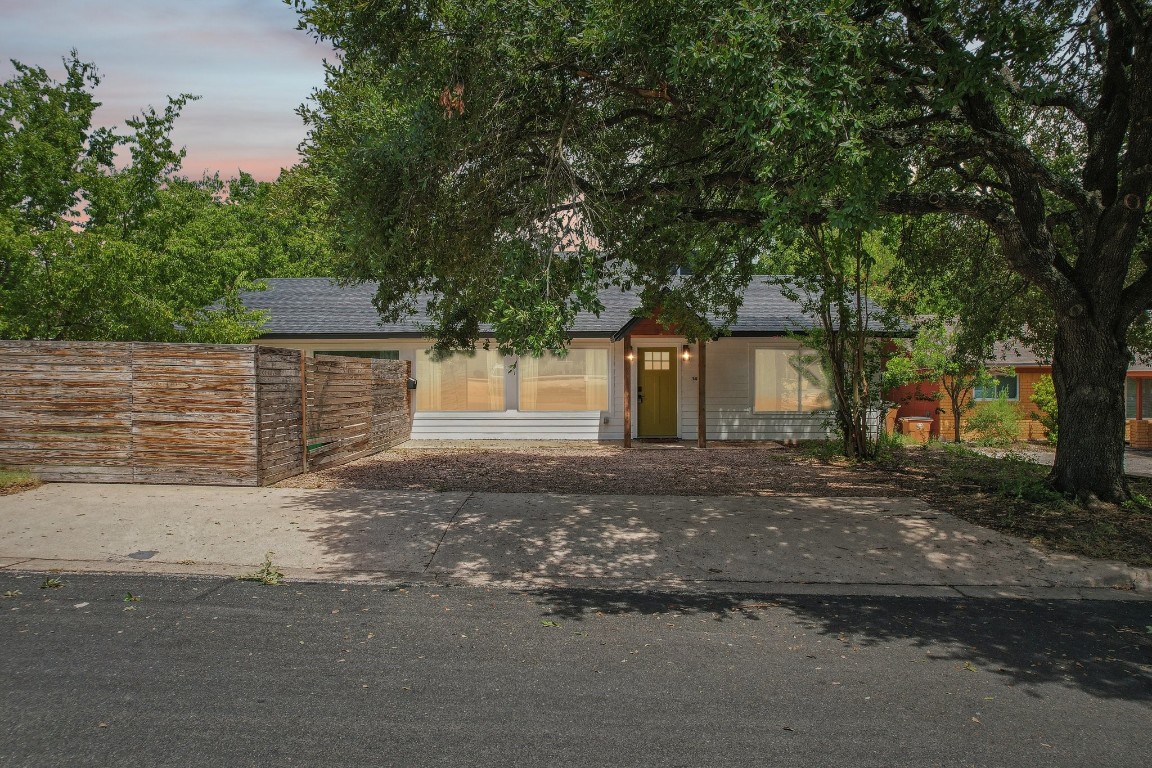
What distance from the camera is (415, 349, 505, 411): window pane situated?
56.8ft

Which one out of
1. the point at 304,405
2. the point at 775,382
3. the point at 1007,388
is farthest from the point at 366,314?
the point at 1007,388

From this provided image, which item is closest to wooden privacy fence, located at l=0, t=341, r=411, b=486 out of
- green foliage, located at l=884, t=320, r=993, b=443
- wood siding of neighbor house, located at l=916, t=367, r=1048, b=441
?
green foliage, located at l=884, t=320, r=993, b=443

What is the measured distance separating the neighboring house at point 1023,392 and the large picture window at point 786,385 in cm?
536

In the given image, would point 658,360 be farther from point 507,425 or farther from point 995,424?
point 995,424

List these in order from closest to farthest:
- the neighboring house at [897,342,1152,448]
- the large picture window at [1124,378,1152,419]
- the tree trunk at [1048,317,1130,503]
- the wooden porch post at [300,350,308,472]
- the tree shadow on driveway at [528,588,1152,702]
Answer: the tree shadow on driveway at [528,588,1152,702] < the tree trunk at [1048,317,1130,503] < the wooden porch post at [300,350,308,472] < the neighboring house at [897,342,1152,448] < the large picture window at [1124,378,1152,419]

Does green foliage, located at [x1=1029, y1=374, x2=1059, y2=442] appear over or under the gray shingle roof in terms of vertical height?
under

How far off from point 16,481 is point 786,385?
46.9 feet

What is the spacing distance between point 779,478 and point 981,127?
549 cm

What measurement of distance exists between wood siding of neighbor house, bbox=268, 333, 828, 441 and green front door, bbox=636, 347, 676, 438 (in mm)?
203

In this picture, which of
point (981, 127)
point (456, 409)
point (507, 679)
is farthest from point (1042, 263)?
point (456, 409)

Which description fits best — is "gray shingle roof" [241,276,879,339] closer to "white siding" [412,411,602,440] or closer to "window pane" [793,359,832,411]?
"window pane" [793,359,832,411]

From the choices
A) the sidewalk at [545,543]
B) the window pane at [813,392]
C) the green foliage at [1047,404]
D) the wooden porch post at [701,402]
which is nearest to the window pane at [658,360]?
the wooden porch post at [701,402]

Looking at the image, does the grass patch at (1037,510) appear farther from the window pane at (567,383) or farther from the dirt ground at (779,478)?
the window pane at (567,383)

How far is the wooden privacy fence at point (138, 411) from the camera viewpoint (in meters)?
9.49
